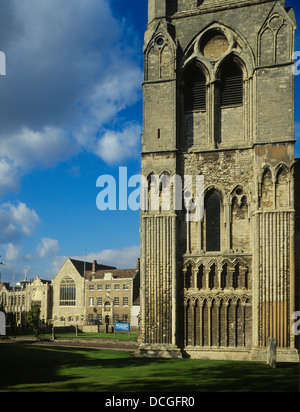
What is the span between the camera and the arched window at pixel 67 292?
73.7 metres

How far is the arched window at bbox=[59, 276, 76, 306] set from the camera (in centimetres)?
7369

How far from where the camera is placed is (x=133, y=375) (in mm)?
17281

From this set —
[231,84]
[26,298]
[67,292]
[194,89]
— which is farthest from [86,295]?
[231,84]

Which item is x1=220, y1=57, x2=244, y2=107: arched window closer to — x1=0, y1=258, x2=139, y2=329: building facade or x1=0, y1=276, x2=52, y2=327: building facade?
x1=0, y1=258, x2=139, y2=329: building facade

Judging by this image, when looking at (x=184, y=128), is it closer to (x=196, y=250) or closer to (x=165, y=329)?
(x=196, y=250)

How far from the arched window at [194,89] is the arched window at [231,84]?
3.48 feet

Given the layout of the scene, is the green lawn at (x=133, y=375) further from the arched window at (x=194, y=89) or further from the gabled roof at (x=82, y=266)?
the gabled roof at (x=82, y=266)

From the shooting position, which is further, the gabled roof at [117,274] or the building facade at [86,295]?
the gabled roof at [117,274]

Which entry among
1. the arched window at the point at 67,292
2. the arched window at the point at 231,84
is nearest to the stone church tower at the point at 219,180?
the arched window at the point at 231,84

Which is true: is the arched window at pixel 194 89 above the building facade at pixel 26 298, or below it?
above

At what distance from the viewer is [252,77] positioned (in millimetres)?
25422

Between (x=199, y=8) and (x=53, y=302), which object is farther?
(x=53, y=302)

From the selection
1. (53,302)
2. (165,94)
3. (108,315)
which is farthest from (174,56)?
(53,302)

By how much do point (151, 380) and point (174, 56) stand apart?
57.1ft
